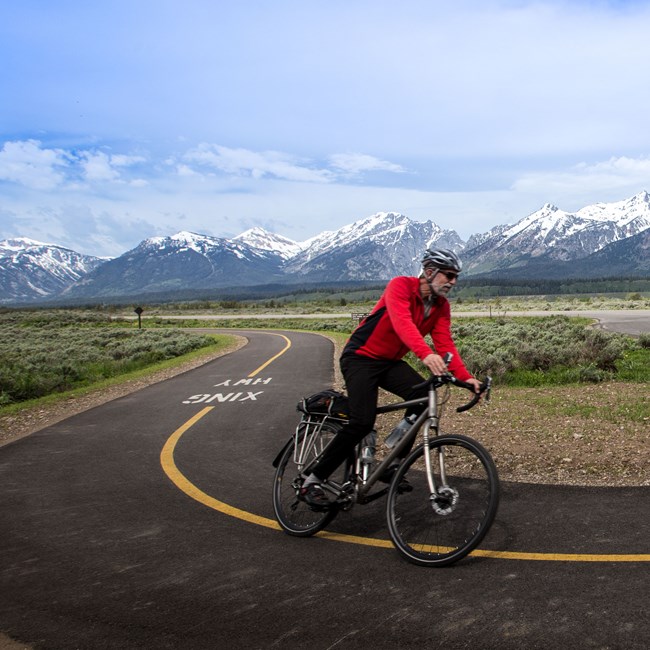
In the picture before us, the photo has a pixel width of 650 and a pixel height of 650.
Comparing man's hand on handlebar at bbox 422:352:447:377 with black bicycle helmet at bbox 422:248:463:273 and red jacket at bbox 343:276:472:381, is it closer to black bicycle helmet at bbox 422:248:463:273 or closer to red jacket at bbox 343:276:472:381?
red jacket at bbox 343:276:472:381

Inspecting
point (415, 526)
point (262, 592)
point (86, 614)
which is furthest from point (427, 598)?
point (86, 614)

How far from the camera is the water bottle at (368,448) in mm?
4961

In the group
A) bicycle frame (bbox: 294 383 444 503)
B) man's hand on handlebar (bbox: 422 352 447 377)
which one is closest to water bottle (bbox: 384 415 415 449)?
bicycle frame (bbox: 294 383 444 503)

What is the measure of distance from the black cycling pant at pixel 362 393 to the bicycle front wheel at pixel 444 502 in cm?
34

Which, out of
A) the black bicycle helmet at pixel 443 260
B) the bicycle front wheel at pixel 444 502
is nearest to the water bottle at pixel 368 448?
the bicycle front wheel at pixel 444 502

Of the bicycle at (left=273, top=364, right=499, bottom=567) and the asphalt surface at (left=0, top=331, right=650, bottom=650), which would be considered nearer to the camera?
the asphalt surface at (left=0, top=331, right=650, bottom=650)

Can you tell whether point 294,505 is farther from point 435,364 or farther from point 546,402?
point 546,402

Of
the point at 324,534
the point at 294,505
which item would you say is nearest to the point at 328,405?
the point at 294,505

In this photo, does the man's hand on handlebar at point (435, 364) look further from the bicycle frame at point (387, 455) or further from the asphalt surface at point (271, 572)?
the asphalt surface at point (271, 572)

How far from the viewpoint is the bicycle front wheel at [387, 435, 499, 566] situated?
4164 mm

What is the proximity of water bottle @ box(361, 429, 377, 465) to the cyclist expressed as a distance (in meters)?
0.11

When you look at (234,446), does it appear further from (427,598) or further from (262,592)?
(427,598)

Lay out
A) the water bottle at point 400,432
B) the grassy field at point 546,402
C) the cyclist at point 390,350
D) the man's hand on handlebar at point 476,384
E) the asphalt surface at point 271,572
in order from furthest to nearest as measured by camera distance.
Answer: the grassy field at point 546,402 < the water bottle at point 400,432 < the cyclist at point 390,350 < the man's hand on handlebar at point 476,384 < the asphalt surface at point 271,572

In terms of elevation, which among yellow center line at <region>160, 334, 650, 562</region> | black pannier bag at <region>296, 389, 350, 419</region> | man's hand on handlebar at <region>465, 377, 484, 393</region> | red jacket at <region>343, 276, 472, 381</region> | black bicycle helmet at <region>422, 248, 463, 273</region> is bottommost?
yellow center line at <region>160, 334, 650, 562</region>
